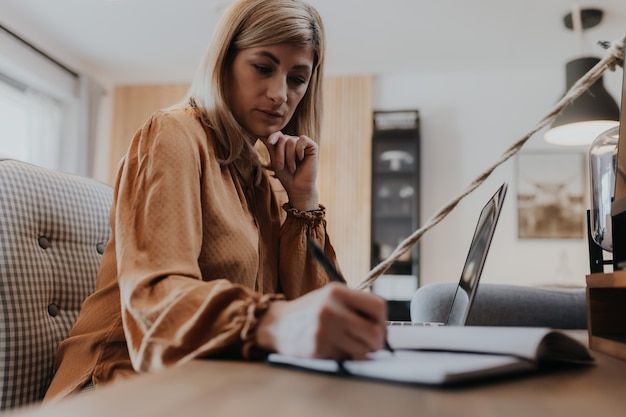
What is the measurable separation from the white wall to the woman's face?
3601 millimetres

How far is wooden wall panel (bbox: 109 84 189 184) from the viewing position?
5.08m

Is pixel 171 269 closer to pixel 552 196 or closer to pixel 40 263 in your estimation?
pixel 40 263

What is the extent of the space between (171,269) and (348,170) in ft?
13.1

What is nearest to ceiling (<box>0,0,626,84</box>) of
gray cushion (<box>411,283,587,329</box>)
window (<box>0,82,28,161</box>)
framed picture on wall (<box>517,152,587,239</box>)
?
window (<box>0,82,28,161</box>)

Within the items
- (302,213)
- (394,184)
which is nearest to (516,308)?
(302,213)

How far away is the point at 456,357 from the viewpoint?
0.52m

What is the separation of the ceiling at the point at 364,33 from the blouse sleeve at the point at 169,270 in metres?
2.99

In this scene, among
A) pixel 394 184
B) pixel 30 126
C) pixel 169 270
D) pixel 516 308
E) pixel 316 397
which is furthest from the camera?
pixel 394 184

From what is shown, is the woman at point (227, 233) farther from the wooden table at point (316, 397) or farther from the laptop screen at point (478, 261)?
the laptop screen at point (478, 261)

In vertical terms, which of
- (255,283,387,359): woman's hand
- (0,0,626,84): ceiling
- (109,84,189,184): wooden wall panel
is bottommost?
(255,283,387,359): woman's hand

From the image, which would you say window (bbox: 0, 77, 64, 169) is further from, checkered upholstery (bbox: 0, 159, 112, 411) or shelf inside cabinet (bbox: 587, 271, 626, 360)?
shelf inside cabinet (bbox: 587, 271, 626, 360)

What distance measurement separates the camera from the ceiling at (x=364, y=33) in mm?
3652

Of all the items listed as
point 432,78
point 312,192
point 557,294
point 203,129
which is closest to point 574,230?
point 432,78

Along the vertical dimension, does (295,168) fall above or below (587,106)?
below
